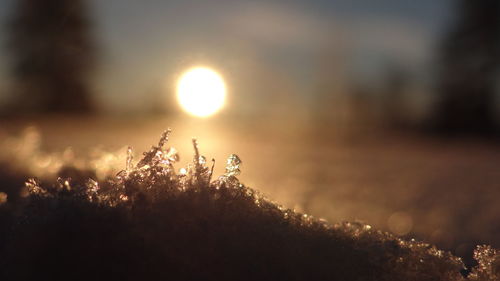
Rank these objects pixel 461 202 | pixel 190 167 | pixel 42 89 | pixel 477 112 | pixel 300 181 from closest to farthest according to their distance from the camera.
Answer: pixel 190 167, pixel 461 202, pixel 300 181, pixel 477 112, pixel 42 89

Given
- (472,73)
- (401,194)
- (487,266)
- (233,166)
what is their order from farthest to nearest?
(472,73) → (401,194) → (487,266) → (233,166)

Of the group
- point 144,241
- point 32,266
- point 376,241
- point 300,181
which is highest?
point 300,181

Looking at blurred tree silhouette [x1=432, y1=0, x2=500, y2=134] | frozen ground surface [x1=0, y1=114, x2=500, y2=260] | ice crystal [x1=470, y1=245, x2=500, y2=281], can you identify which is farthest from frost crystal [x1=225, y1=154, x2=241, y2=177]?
blurred tree silhouette [x1=432, y1=0, x2=500, y2=134]

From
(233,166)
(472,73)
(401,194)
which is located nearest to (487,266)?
(233,166)

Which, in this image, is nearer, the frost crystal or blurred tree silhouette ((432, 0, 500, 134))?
the frost crystal

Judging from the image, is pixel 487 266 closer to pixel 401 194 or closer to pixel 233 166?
pixel 233 166

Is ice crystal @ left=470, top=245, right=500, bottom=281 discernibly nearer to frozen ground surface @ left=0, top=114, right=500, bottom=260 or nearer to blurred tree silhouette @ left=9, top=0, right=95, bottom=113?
frozen ground surface @ left=0, top=114, right=500, bottom=260

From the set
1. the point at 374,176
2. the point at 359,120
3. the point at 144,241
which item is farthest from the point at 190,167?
the point at 359,120

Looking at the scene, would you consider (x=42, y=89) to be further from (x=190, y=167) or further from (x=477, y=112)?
(x=190, y=167)

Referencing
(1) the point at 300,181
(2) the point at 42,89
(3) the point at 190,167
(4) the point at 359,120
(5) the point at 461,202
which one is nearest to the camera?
(3) the point at 190,167
